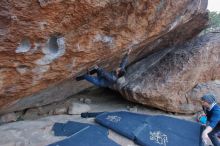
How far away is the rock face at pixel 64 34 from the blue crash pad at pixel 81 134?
3.25 feet

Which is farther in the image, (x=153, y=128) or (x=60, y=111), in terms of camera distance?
(x=60, y=111)

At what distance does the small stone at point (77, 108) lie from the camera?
6.77 meters

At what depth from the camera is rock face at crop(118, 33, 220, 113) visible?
259 inches

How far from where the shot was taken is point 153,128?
5.57m

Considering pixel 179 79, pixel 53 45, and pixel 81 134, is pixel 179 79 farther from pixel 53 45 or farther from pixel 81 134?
pixel 53 45

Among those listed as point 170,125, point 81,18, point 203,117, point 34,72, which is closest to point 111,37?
point 81,18

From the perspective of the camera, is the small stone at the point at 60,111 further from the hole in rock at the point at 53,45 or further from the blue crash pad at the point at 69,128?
the hole in rock at the point at 53,45

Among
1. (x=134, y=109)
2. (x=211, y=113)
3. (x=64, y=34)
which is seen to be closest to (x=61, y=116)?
(x=134, y=109)

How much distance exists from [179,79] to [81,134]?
9.32 feet

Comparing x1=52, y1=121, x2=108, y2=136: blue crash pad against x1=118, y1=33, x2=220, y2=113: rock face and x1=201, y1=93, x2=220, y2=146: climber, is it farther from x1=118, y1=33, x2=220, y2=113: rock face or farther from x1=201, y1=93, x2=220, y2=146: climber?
x1=201, y1=93, x2=220, y2=146: climber

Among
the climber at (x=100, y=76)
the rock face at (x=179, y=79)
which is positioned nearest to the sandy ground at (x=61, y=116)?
the rock face at (x=179, y=79)

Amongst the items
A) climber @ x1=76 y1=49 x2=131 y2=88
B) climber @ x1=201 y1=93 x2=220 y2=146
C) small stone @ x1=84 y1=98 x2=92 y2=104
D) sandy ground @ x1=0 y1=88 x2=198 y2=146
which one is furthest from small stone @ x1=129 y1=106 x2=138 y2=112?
climber @ x1=201 y1=93 x2=220 y2=146

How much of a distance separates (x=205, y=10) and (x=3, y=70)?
509cm

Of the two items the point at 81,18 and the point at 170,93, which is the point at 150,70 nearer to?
the point at 170,93
